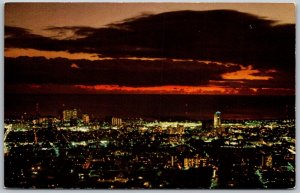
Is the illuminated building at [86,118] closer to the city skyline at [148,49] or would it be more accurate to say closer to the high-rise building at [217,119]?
the city skyline at [148,49]

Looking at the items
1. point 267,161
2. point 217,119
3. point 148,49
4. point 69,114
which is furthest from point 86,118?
point 267,161

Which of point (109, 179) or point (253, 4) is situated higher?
point (253, 4)

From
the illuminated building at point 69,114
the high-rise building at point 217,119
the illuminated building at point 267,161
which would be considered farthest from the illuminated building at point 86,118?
the illuminated building at point 267,161

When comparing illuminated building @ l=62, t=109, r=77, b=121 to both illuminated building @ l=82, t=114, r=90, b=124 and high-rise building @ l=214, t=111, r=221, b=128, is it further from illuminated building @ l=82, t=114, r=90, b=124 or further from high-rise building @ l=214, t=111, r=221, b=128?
high-rise building @ l=214, t=111, r=221, b=128

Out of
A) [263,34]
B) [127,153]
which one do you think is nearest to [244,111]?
[263,34]

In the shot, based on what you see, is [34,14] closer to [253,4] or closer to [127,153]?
[127,153]

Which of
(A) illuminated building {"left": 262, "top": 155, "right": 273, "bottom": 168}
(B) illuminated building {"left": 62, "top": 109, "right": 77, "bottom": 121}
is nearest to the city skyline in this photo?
(B) illuminated building {"left": 62, "top": 109, "right": 77, "bottom": 121}

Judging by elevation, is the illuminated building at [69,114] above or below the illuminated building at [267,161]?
above
